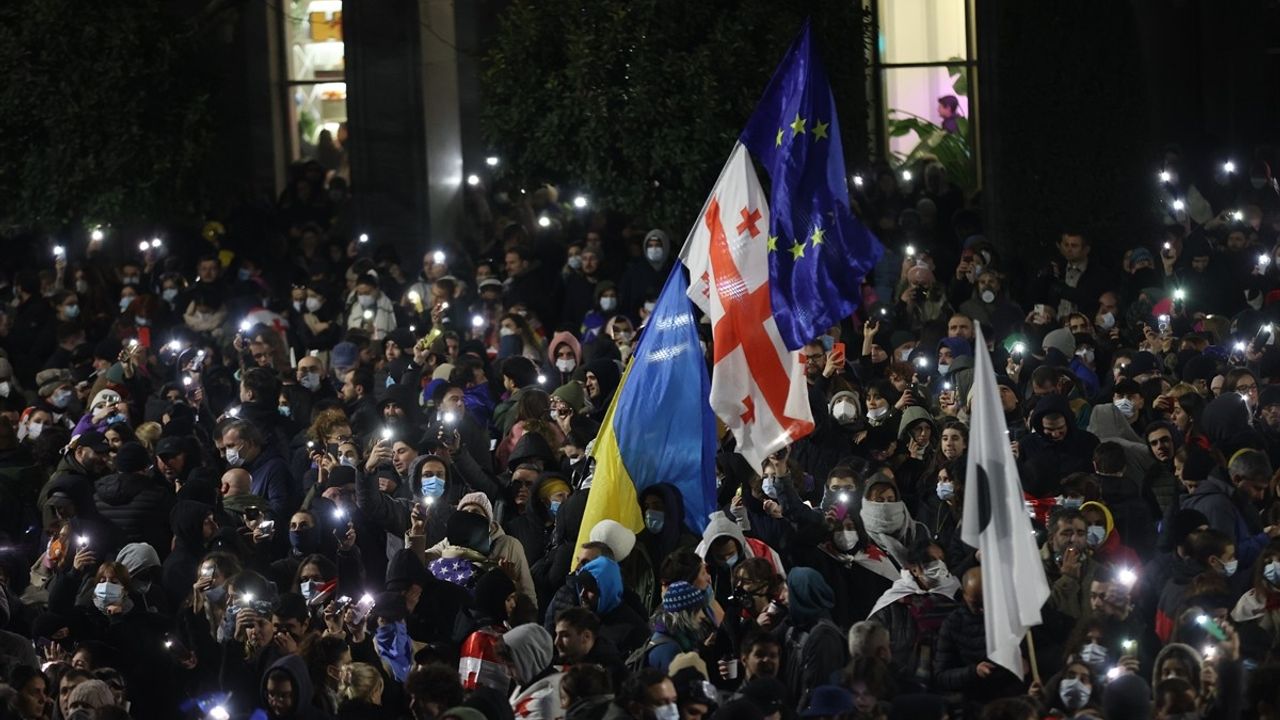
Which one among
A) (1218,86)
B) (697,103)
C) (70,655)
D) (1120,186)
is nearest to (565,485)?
Answer: (70,655)

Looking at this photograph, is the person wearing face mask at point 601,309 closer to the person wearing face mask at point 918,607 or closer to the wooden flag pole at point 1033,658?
the person wearing face mask at point 918,607

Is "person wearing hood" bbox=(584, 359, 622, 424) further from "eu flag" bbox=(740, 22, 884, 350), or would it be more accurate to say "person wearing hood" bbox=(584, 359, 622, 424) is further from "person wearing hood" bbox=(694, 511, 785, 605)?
"person wearing hood" bbox=(694, 511, 785, 605)

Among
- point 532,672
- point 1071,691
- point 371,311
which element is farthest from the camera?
point 371,311

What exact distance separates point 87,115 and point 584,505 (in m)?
10.9

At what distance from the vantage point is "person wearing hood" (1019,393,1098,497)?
47.4ft

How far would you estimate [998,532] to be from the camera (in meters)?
11.0

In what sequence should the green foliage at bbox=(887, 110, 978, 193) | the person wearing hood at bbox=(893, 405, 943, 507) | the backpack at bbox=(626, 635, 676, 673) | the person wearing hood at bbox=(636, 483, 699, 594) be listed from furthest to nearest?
1. the green foliage at bbox=(887, 110, 978, 193)
2. the person wearing hood at bbox=(893, 405, 943, 507)
3. the person wearing hood at bbox=(636, 483, 699, 594)
4. the backpack at bbox=(626, 635, 676, 673)

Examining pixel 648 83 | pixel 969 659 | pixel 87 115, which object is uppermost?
pixel 648 83

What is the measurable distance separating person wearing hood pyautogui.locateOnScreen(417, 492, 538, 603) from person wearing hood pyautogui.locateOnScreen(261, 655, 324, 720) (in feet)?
6.15

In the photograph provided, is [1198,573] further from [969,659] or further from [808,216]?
[808,216]

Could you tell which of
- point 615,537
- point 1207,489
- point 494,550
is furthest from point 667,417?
point 1207,489

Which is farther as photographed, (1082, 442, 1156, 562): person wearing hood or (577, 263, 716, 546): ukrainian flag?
(577, 263, 716, 546): ukrainian flag

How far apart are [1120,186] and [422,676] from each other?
13.8 meters

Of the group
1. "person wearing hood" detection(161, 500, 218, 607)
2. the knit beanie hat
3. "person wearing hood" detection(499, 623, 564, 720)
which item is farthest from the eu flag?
"person wearing hood" detection(161, 500, 218, 607)
